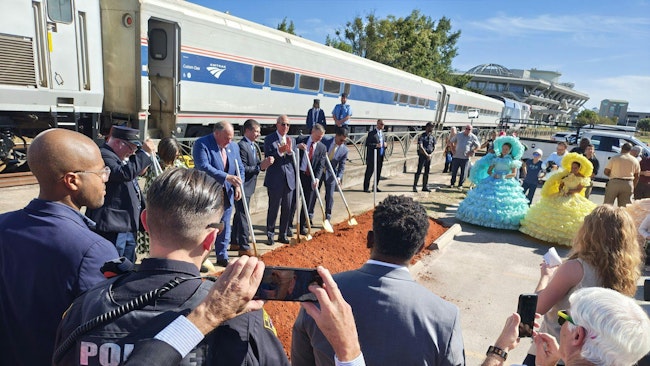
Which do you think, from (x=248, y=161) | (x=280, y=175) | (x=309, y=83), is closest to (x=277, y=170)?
(x=280, y=175)

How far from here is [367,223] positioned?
7262 mm

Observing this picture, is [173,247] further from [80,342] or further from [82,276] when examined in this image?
[82,276]

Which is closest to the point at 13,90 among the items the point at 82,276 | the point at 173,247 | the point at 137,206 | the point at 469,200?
the point at 137,206

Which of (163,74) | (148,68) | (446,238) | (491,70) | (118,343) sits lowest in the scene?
(446,238)

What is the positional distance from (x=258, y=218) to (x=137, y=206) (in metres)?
3.51

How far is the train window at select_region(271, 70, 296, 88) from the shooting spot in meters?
12.7

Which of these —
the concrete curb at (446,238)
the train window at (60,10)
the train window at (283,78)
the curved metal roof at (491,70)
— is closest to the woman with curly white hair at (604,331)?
the concrete curb at (446,238)

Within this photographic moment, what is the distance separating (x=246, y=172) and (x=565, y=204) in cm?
554

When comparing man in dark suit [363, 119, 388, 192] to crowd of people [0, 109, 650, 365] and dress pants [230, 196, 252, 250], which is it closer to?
dress pants [230, 196, 252, 250]

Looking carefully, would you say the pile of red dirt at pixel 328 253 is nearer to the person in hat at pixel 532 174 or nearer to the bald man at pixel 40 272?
the bald man at pixel 40 272

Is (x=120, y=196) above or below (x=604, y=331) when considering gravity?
below

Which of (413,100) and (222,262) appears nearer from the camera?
(222,262)

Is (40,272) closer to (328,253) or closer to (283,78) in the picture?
(328,253)

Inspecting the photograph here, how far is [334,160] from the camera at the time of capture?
740cm
